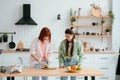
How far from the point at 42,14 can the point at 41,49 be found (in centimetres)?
268

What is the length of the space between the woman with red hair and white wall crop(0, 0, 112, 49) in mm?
2514

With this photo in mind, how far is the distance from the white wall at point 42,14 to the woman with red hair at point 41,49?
2.51 m

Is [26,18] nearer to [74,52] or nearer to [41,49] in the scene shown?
[41,49]

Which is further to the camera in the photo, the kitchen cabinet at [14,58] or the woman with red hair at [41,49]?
the kitchen cabinet at [14,58]

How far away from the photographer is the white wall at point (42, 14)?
7398 millimetres

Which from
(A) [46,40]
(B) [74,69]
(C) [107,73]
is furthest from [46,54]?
(C) [107,73]

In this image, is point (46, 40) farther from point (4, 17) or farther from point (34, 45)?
point (4, 17)

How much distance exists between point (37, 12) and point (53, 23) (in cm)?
49

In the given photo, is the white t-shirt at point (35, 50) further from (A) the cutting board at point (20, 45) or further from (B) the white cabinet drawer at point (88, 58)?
(A) the cutting board at point (20, 45)

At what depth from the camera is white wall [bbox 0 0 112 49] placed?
7398 mm

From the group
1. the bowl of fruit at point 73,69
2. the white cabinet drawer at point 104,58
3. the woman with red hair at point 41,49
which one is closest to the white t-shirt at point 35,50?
the woman with red hair at point 41,49

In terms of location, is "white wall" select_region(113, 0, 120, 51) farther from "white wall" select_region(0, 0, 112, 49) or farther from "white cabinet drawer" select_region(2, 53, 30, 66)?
"white cabinet drawer" select_region(2, 53, 30, 66)

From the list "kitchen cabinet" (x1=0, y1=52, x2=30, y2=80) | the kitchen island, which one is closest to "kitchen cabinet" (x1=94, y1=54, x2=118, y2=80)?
"kitchen cabinet" (x1=0, y1=52, x2=30, y2=80)

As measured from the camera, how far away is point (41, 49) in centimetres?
487
